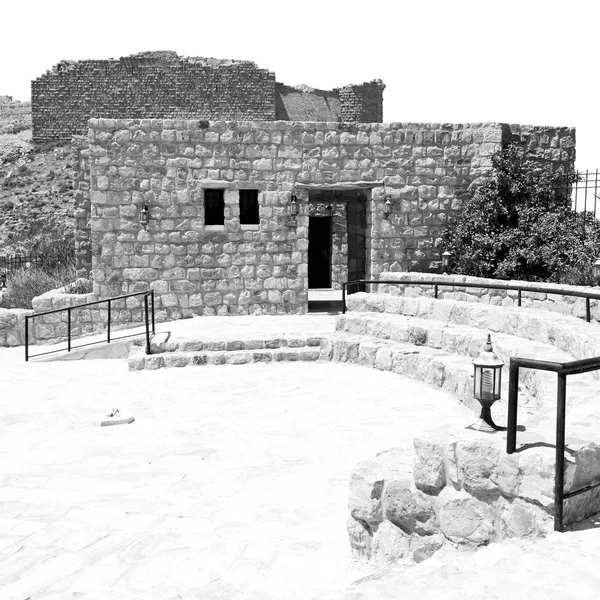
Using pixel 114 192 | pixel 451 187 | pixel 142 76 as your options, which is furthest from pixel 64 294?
pixel 142 76

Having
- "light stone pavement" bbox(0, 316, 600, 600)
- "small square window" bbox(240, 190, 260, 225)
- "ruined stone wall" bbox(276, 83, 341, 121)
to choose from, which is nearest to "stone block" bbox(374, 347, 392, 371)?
"light stone pavement" bbox(0, 316, 600, 600)

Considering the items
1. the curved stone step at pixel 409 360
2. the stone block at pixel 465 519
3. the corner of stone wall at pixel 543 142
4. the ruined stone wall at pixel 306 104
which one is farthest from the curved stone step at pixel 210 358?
the ruined stone wall at pixel 306 104

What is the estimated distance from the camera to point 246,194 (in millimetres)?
13586

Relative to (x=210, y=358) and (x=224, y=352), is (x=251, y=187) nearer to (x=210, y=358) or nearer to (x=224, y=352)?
(x=224, y=352)

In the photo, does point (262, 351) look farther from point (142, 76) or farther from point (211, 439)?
point (142, 76)

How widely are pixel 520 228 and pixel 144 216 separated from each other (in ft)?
24.2

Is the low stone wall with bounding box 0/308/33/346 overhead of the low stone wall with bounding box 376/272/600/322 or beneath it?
beneath

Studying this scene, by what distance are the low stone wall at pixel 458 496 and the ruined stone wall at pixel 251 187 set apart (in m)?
9.31

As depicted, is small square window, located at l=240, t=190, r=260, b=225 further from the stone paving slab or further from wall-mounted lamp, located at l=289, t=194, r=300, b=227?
the stone paving slab

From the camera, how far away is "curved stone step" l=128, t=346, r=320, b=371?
414 inches

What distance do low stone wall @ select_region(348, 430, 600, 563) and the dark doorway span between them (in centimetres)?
1734

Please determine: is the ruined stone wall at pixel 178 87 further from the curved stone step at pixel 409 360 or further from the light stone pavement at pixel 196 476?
the light stone pavement at pixel 196 476

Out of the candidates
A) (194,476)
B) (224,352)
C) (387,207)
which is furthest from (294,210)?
(194,476)

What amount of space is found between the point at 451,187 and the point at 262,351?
19.1 ft
